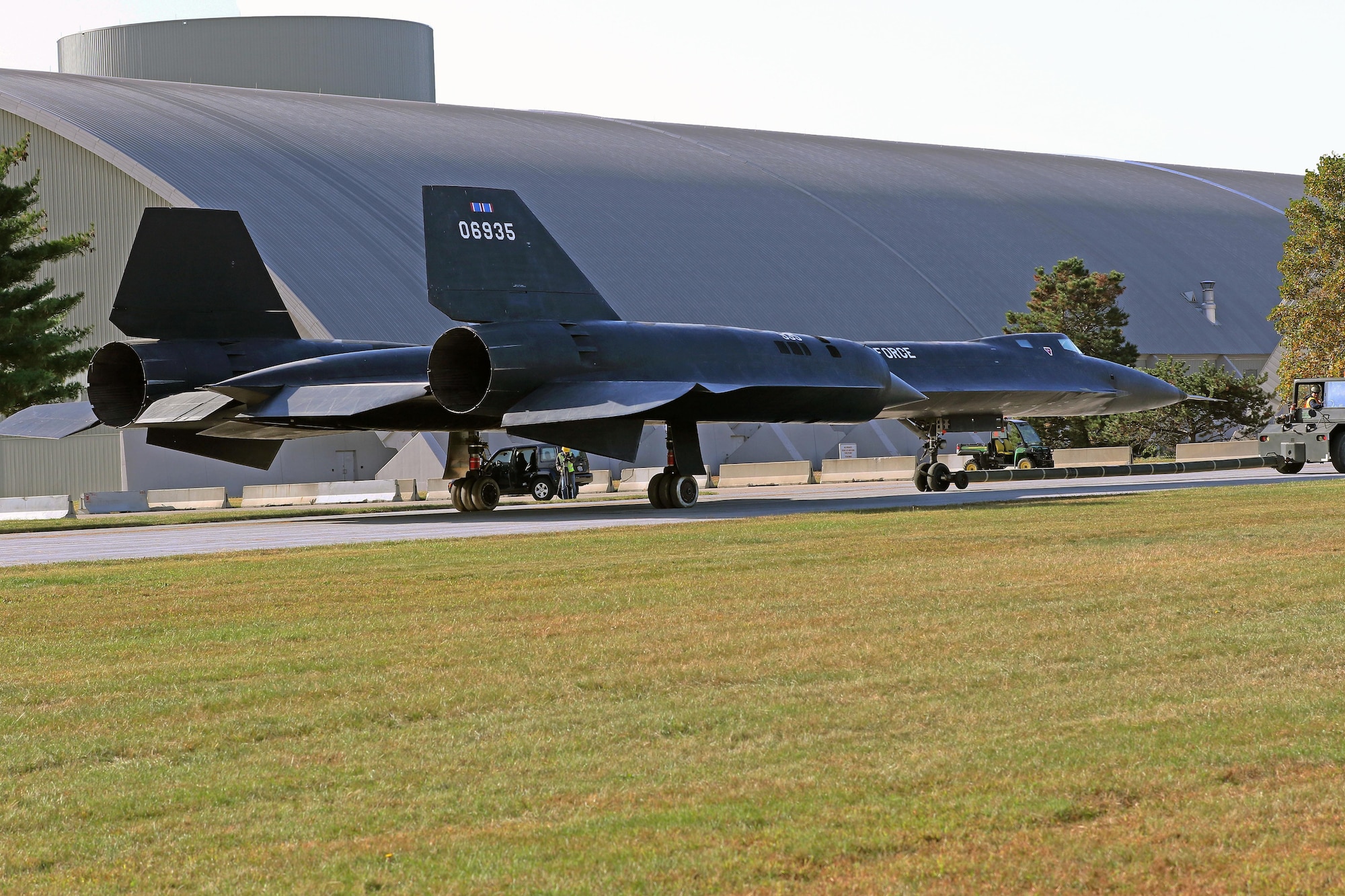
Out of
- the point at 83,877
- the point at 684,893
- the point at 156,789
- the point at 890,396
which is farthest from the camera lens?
the point at 890,396

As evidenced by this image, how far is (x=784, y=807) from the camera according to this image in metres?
5.59

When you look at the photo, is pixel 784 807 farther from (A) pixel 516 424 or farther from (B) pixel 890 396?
(B) pixel 890 396

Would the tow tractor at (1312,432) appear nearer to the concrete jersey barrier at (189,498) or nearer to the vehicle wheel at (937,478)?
the vehicle wheel at (937,478)

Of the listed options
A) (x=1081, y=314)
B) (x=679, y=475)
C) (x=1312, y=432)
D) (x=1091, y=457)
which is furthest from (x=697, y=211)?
(x=679, y=475)

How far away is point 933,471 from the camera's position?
114 feet

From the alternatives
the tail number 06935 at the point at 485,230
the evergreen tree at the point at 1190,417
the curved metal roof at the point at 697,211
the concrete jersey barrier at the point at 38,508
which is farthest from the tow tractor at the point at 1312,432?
the concrete jersey barrier at the point at 38,508

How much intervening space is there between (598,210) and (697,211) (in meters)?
5.00

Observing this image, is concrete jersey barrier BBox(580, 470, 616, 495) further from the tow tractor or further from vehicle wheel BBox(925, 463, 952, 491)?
the tow tractor

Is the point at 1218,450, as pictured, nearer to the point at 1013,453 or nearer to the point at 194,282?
the point at 1013,453

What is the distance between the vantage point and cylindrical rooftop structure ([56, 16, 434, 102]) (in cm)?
7650

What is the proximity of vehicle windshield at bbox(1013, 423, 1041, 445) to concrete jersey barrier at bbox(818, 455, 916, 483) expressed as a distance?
3.61m

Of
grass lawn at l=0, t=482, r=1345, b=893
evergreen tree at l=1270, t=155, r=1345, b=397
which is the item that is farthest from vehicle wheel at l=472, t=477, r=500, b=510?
evergreen tree at l=1270, t=155, r=1345, b=397

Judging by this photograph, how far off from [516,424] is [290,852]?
69.2ft

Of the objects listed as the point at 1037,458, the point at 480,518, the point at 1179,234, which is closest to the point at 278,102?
the point at 1037,458
